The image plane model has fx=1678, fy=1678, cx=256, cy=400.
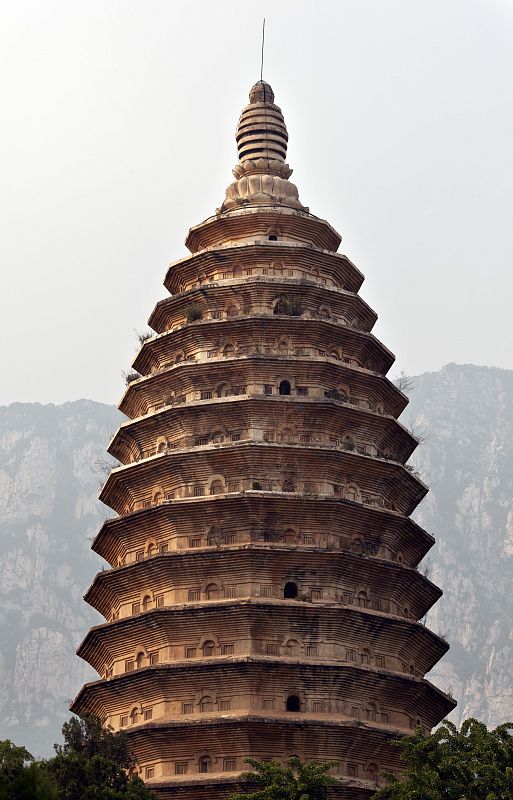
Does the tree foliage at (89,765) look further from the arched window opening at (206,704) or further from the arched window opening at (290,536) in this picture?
the arched window opening at (290,536)

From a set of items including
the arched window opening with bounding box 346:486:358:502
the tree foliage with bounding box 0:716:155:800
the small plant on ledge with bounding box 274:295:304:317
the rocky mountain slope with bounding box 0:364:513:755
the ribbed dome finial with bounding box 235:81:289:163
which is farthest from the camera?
the rocky mountain slope with bounding box 0:364:513:755

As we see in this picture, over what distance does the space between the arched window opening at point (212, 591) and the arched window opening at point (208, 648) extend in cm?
83

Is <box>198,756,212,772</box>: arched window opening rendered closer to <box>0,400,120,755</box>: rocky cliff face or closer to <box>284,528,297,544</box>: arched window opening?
<box>284,528,297,544</box>: arched window opening

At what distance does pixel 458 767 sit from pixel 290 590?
520cm

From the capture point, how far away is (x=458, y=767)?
24.1 meters

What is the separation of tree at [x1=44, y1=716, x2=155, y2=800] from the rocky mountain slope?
50.3 m

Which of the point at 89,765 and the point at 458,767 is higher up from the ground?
the point at 89,765

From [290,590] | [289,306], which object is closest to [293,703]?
[290,590]

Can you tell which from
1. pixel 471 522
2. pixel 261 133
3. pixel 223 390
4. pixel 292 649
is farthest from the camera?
pixel 471 522

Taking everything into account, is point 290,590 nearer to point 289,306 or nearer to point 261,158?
point 289,306

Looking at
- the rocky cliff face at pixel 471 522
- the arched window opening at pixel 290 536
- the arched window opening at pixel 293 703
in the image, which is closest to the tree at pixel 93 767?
the arched window opening at pixel 293 703

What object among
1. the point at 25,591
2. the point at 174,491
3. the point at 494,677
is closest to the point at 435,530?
the point at 494,677

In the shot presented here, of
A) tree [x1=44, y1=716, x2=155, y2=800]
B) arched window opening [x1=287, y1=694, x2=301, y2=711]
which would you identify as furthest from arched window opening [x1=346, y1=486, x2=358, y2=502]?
tree [x1=44, y1=716, x2=155, y2=800]

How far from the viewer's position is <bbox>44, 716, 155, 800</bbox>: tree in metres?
23.9
